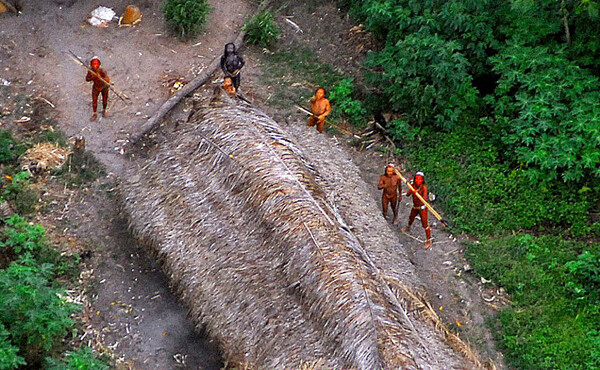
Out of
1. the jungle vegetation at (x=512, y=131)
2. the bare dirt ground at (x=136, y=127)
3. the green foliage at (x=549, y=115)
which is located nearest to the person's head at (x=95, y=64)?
the bare dirt ground at (x=136, y=127)

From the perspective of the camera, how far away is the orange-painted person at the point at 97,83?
1145 centimetres

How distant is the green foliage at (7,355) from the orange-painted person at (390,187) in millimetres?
5079

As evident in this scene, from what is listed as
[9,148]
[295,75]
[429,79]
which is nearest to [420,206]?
[429,79]

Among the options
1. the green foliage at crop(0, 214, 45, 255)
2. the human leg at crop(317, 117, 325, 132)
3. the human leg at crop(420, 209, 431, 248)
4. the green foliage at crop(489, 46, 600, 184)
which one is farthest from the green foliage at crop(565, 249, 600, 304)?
the green foliage at crop(0, 214, 45, 255)

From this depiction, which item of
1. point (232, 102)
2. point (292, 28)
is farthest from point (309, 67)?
point (232, 102)

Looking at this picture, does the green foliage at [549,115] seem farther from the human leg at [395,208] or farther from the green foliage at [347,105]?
the green foliage at [347,105]

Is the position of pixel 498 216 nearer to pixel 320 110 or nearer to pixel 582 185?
pixel 582 185

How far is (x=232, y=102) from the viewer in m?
9.90

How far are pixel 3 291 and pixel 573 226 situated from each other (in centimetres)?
757

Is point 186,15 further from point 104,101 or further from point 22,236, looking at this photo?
point 22,236

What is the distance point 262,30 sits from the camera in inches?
535

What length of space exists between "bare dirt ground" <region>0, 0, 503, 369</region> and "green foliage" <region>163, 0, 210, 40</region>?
0.26 meters

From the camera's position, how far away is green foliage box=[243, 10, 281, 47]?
44.6ft

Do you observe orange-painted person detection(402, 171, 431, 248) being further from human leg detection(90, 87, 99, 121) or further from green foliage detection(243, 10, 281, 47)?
human leg detection(90, 87, 99, 121)
